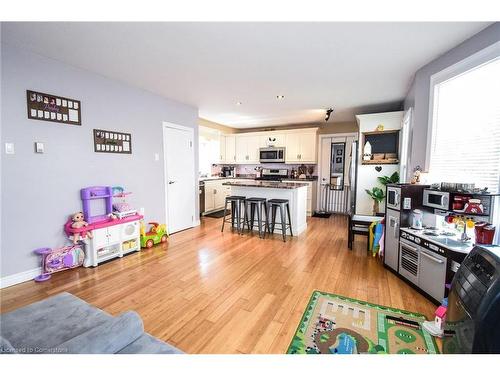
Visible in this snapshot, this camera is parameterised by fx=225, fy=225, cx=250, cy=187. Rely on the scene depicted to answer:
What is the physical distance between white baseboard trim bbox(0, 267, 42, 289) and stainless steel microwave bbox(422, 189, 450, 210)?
14.4ft

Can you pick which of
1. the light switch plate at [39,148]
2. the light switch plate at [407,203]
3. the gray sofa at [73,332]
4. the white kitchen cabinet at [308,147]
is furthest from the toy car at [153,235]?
the white kitchen cabinet at [308,147]

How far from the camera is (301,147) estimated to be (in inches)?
237

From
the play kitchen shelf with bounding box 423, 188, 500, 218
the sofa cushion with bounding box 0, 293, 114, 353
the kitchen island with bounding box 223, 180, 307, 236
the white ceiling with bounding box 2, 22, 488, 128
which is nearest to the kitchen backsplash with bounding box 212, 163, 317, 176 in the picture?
the kitchen island with bounding box 223, 180, 307, 236

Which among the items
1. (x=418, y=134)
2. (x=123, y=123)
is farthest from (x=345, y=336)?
(x=123, y=123)

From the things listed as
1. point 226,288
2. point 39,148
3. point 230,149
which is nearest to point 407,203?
point 226,288

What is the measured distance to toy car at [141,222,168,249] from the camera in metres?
3.51

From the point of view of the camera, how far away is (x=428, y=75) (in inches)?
105

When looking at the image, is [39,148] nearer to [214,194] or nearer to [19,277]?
[19,277]

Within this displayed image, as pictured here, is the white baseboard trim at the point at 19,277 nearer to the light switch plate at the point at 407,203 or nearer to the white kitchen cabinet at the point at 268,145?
the light switch plate at the point at 407,203

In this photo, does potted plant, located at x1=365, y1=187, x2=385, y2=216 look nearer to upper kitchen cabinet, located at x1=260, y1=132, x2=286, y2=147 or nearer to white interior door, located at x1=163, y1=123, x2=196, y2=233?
upper kitchen cabinet, located at x1=260, y1=132, x2=286, y2=147

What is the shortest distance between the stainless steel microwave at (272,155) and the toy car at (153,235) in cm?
358

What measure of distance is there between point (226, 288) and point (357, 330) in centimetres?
123

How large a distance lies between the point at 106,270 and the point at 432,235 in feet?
12.0

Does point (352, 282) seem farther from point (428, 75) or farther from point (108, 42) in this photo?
point (108, 42)
